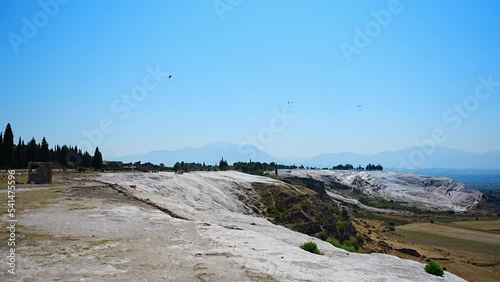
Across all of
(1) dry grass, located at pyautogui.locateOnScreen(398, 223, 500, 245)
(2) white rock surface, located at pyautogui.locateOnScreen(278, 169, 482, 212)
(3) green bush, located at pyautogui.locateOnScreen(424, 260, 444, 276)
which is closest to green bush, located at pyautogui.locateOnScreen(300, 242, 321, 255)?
(3) green bush, located at pyautogui.locateOnScreen(424, 260, 444, 276)

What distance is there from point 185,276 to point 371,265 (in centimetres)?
621

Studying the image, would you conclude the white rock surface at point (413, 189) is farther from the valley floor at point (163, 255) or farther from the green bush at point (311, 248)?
the green bush at point (311, 248)

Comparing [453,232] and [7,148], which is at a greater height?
[7,148]

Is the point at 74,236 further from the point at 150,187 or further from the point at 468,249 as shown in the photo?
the point at 468,249

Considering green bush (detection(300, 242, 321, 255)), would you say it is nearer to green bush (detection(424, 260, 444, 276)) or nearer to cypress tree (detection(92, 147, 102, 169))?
green bush (detection(424, 260, 444, 276))

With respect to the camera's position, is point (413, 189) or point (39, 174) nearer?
point (39, 174)

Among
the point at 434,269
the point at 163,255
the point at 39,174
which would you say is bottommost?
the point at 434,269

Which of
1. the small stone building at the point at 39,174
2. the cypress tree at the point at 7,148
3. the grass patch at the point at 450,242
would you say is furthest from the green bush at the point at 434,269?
the cypress tree at the point at 7,148

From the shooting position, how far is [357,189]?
16038 cm

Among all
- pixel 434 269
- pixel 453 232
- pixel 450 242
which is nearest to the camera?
pixel 434 269

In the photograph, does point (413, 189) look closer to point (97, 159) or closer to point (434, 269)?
point (97, 159)

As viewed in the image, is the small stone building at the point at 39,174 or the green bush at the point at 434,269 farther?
the small stone building at the point at 39,174

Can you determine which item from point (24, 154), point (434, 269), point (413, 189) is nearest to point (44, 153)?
point (24, 154)

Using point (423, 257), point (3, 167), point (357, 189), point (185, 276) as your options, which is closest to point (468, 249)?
point (423, 257)
